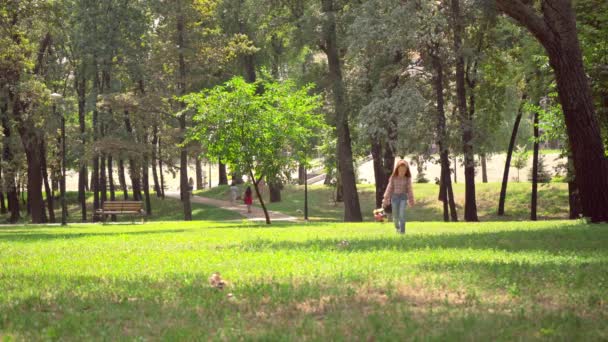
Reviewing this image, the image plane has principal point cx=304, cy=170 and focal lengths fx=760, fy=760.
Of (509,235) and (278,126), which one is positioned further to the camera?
(278,126)

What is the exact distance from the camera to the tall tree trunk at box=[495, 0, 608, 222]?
673 inches

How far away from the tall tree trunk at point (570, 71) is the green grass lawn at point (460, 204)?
23.3 m

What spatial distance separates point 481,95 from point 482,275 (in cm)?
3075

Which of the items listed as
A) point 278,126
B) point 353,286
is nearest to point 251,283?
point 353,286

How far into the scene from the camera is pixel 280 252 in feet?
39.6

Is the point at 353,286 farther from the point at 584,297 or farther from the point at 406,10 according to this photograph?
the point at 406,10

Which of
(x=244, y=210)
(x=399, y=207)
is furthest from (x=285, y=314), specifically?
(x=244, y=210)

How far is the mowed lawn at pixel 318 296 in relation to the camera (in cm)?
594

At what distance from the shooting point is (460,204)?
4597 centimetres

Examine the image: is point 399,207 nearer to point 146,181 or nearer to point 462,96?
point 462,96

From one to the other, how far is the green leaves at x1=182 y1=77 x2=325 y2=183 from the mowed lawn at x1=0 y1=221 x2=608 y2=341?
15.0 metres

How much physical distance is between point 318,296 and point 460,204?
3978 cm

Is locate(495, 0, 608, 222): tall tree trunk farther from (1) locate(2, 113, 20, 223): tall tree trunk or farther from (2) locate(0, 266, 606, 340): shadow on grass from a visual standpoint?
(1) locate(2, 113, 20, 223): tall tree trunk

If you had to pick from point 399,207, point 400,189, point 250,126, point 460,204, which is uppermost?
point 250,126
